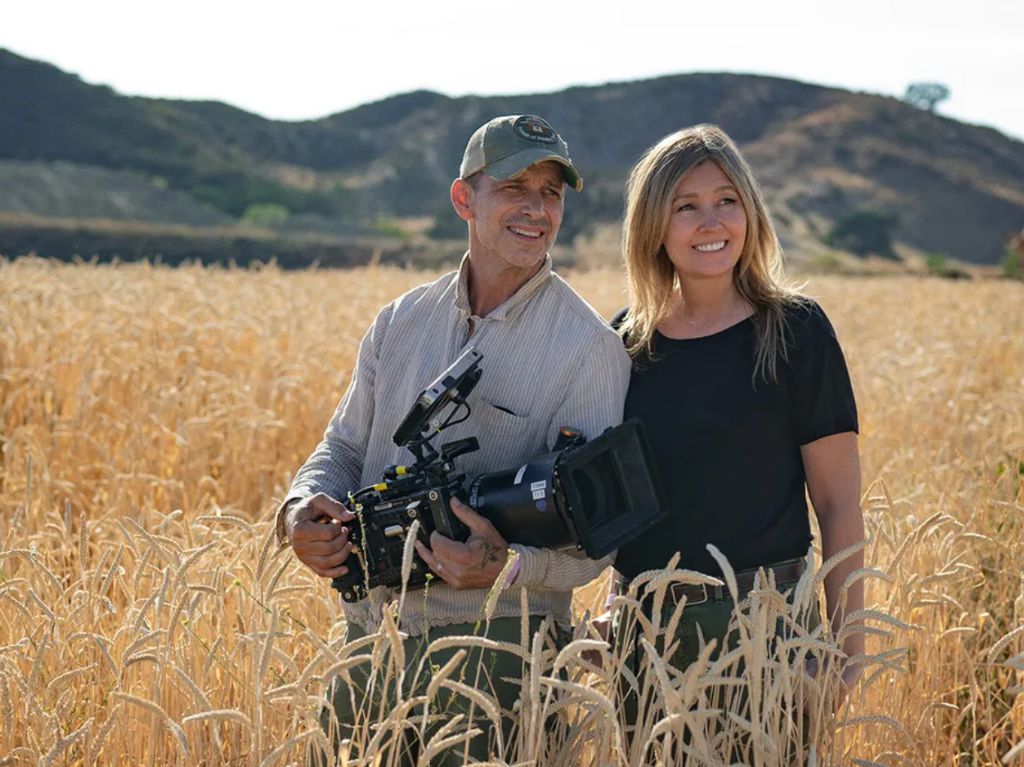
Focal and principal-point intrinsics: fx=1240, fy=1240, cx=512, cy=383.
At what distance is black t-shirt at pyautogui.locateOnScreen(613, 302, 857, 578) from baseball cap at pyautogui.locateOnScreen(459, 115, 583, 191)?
1.83 ft

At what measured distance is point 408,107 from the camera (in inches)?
4562

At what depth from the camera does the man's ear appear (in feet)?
9.62

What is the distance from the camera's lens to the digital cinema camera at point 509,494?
8.11ft

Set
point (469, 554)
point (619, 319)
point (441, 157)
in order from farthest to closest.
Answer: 1. point (441, 157)
2. point (619, 319)
3. point (469, 554)

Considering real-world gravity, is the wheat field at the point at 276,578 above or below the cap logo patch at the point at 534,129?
below

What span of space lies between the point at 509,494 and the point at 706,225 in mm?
860

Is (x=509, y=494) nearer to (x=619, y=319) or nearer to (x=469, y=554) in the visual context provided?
(x=469, y=554)

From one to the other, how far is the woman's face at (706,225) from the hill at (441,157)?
54.5 metres

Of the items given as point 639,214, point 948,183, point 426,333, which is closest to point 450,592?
point 426,333

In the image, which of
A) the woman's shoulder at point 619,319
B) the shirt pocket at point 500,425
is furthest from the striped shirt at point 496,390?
the woman's shoulder at point 619,319

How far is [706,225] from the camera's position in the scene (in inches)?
115

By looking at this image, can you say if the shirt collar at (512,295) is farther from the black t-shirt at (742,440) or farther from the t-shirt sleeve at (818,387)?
the t-shirt sleeve at (818,387)

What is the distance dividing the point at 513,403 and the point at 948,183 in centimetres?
10357

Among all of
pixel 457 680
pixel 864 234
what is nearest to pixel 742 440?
pixel 457 680
